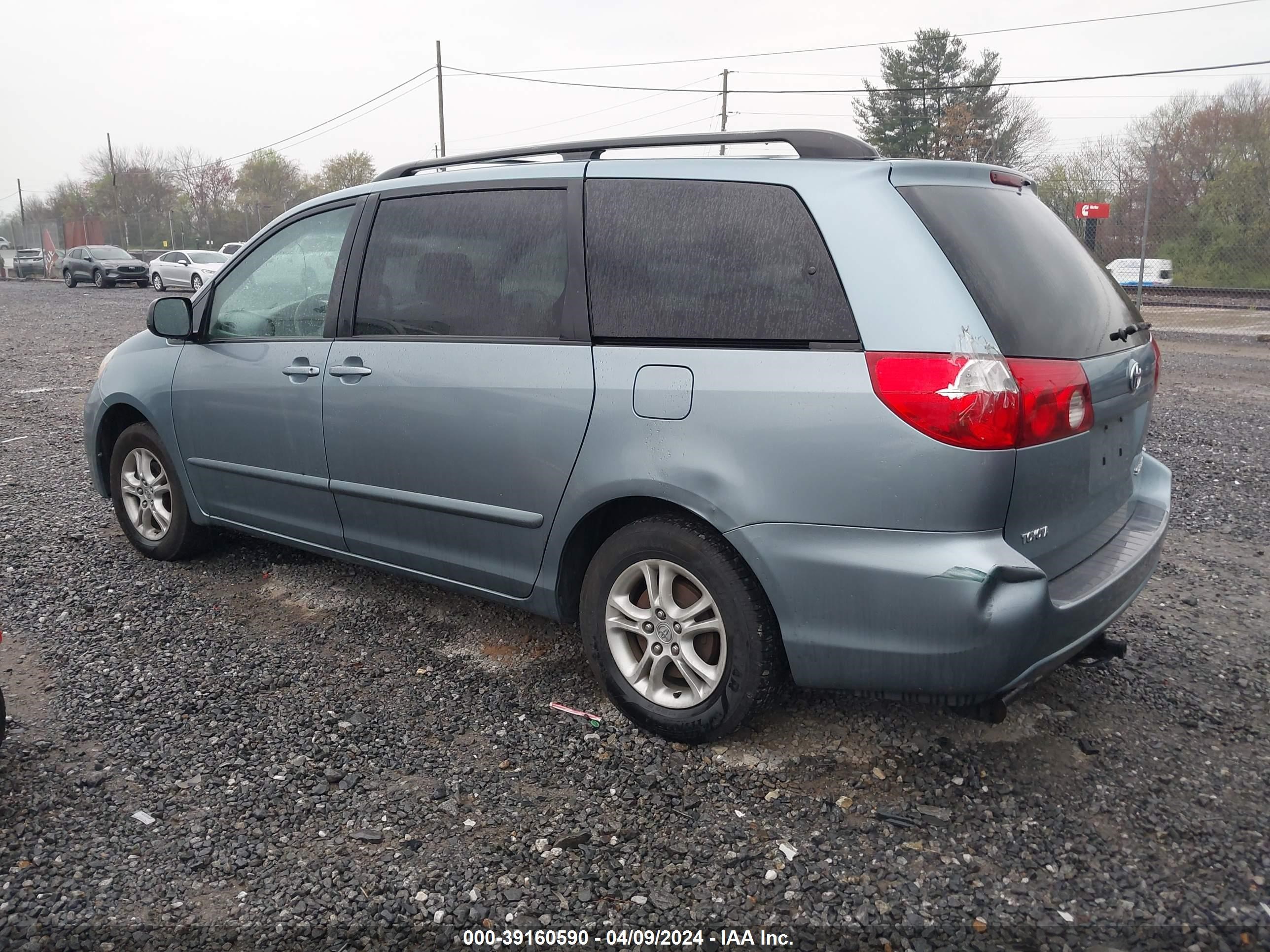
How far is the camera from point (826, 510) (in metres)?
2.67

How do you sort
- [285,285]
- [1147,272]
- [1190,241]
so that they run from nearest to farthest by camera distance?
[285,285], [1190,241], [1147,272]

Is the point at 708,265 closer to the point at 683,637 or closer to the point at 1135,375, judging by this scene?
the point at 683,637

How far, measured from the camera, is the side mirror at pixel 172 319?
444cm

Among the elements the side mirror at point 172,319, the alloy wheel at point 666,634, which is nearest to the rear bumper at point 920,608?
the alloy wheel at point 666,634

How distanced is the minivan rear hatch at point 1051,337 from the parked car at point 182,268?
32.9 metres

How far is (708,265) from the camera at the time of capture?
2.98 meters

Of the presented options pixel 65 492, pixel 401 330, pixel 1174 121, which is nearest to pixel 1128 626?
pixel 401 330

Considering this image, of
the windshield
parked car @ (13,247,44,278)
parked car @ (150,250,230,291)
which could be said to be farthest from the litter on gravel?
parked car @ (13,247,44,278)

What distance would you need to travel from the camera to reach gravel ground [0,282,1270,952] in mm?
2379

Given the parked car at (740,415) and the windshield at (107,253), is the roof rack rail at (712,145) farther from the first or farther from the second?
the windshield at (107,253)

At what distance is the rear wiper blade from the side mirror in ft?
12.3

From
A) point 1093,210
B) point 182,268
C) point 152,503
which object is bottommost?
point 152,503

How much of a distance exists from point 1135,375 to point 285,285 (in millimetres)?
3299

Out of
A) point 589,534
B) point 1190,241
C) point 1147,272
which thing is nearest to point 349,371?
point 589,534
